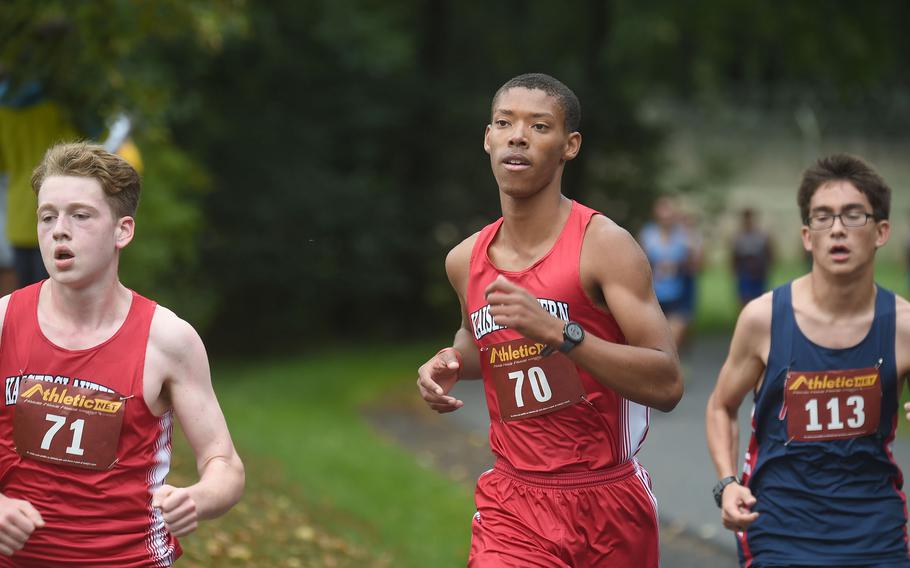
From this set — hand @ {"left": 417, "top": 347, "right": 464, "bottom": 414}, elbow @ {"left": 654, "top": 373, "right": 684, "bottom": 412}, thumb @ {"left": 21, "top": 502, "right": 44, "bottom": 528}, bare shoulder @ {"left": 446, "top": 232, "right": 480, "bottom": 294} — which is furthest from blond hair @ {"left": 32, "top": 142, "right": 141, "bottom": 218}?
elbow @ {"left": 654, "top": 373, "right": 684, "bottom": 412}

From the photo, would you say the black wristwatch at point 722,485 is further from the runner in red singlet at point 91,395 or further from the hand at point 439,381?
the runner in red singlet at point 91,395

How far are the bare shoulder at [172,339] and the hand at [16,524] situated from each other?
571 millimetres

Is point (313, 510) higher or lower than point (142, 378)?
higher

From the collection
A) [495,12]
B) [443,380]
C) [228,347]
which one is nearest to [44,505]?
[443,380]

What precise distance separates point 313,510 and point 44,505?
5694 millimetres

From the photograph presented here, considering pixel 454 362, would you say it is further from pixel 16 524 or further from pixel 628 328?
pixel 16 524

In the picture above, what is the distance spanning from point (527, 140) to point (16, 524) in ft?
6.50

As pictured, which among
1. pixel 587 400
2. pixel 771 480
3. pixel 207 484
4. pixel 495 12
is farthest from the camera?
pixel 495 12

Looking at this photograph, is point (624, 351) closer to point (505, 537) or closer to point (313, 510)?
point (505, 537)

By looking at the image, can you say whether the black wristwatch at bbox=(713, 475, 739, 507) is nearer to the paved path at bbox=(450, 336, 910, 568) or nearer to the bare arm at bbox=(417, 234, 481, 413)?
the bare arm at bbox=(417, 234, 481, 413)

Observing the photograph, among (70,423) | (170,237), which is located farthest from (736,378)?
(170,237)

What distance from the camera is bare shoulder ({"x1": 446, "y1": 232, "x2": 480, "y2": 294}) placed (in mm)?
4652

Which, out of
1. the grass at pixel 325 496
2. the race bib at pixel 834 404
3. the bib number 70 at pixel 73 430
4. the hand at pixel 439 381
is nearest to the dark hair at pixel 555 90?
the hand at pixel 439 381

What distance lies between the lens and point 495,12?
79.7 ft
